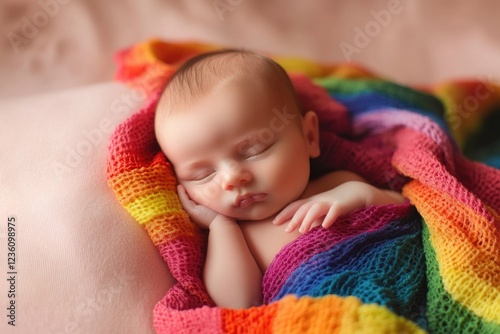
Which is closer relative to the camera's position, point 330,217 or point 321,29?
point 330,217

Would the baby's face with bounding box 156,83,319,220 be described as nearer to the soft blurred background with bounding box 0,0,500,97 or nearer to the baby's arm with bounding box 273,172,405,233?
the baby's arm with bounding box 273,172,405,233

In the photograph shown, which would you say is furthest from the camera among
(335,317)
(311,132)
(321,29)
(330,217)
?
(321,29)

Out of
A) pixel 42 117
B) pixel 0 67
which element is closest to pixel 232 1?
pixel 0 67

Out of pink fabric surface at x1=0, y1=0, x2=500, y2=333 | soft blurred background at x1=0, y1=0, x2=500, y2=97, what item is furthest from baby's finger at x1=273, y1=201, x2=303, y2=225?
soft blurred background at x1=0, y1=0, x2=500, y2=97

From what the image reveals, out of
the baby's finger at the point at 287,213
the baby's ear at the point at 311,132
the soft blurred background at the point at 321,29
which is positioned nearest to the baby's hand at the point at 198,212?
the baby's finger at the point at 287,213

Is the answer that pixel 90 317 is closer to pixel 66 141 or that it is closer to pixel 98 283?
pixel 98 283

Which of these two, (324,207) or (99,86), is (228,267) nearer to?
(324,207)

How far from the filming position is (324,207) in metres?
0.93

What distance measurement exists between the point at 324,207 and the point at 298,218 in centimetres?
5

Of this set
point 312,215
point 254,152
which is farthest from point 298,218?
point 254,152

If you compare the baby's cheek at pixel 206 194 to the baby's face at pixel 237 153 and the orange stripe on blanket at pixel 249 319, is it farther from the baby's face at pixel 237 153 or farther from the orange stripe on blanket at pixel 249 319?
→ the orange stripe on blanket at pixel 249 319

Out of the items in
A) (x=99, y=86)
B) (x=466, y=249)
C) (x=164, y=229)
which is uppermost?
(x=99, y=86)

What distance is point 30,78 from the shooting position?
4.57 ft

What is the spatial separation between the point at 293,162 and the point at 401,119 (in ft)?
0.97
